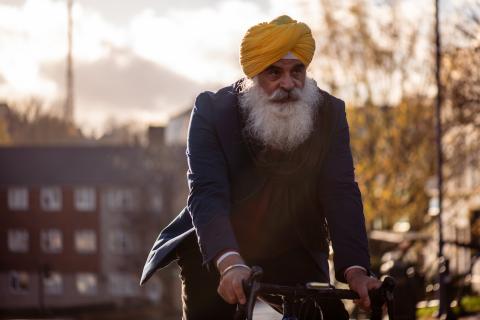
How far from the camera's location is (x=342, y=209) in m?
3.75

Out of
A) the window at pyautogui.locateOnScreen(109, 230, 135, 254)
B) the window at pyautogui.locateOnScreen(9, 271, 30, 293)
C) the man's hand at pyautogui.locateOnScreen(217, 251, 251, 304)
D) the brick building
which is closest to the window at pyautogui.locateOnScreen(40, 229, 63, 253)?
the brick building

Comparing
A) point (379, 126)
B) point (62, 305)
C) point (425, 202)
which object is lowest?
point (62, 305)

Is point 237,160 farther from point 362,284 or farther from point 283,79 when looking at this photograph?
point 362,284

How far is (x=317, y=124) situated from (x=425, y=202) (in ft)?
81.4

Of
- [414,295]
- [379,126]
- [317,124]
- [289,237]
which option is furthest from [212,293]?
[379,126]

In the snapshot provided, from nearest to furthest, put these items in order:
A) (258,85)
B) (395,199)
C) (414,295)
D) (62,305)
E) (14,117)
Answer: (258,85) < (414,295) < (395,199) < (62,305) < (14,117)

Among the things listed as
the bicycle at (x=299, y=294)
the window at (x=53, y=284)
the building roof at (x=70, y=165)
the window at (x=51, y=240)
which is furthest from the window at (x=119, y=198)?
the bicycle at (x=299, y=294)

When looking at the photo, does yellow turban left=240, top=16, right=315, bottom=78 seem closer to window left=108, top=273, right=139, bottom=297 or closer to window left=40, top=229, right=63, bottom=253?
window left=108, top=273, right=139, bottom=297

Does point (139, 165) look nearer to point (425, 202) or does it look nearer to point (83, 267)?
point (83, 267)

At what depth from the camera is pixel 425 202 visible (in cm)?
2816

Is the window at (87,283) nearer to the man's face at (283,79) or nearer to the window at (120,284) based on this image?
the window at (120,284)

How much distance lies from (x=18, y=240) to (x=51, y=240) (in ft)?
10.4

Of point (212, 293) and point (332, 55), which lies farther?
point (332, 55)

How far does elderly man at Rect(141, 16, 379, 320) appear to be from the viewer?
368 cm
